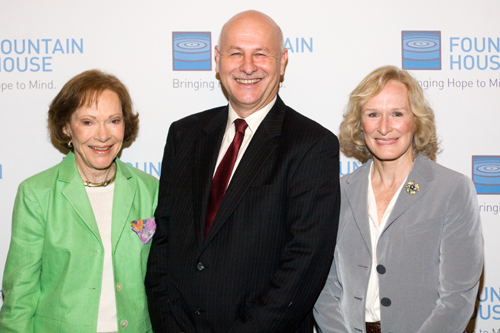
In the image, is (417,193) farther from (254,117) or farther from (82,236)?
(82,236)

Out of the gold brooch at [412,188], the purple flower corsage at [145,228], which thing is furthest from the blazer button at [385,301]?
the purple flower corsage at [145,228]

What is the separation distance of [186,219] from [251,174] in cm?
38

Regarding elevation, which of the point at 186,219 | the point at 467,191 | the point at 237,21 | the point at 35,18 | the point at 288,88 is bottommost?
the point at 186,219

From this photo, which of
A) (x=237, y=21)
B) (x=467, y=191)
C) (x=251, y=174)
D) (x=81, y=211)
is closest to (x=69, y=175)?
(x=81, y=211)

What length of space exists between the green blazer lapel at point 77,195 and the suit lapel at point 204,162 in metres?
0.52

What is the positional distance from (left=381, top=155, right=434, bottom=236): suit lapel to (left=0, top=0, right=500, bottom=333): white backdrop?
0.81 meters

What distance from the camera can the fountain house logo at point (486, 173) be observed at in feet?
9.17

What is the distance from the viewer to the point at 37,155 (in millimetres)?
2854

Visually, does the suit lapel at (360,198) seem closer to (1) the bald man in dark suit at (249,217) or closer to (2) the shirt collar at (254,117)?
(1) the bald man in dark suit at (249,217)

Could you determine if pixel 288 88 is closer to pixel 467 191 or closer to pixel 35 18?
pixel 467 191

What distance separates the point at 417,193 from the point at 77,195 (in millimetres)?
1609

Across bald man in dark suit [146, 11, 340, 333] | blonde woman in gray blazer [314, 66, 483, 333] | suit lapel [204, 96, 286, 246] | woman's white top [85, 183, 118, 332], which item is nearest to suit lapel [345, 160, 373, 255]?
blonde woman in gray blazer [314, 66, 483, 333]

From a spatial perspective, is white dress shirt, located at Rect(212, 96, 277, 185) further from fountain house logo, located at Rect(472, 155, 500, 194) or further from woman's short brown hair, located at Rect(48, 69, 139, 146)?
fountain house logo, located at Rect(472, 155, 500, 194)

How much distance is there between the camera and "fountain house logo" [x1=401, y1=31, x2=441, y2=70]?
2.78 meters
